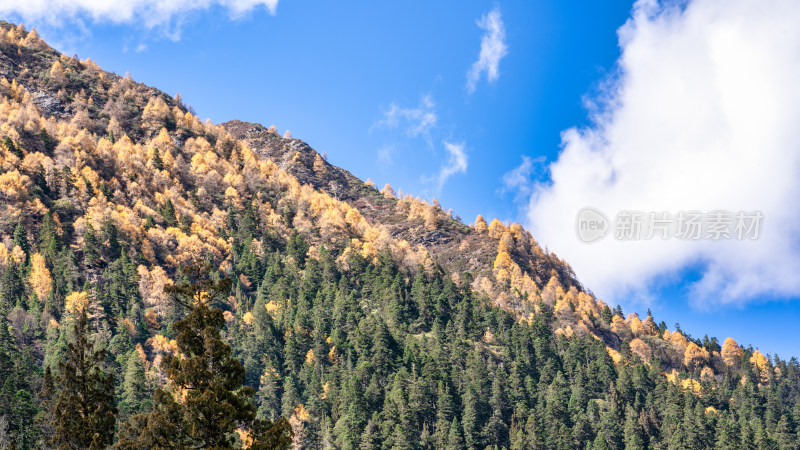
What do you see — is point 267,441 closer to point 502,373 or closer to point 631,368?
point 502,373

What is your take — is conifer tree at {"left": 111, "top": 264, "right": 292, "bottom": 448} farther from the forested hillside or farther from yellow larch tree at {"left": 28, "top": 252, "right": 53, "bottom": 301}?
yellow larch tree at {"left": 28, "top": 252, "right": 53, "bottom": 301}

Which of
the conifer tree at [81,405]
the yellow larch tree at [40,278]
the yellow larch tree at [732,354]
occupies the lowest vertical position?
the conifer tree at [81,405]

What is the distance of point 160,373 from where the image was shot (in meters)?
112

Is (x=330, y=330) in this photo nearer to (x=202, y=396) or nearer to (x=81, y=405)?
(x=81, y=405)

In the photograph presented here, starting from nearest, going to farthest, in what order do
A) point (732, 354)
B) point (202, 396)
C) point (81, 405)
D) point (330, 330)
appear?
point (202, 396) < point (81, 405) < point (330, 330) < point (732, 354)

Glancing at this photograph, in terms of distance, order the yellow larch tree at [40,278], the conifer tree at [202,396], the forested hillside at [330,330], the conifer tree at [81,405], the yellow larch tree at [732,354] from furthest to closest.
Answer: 1. the yellow larch tree at [732,354]
2. the yellow larch tree at [40,278]
3. the forested hillside at [330,330]
4. the conifer tree at [81,405]
5. the conifer tree at [202,396]

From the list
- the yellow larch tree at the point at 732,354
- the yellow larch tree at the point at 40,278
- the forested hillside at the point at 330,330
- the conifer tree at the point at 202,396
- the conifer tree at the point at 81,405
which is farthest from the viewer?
the yellow larch tree at the point at 732,354

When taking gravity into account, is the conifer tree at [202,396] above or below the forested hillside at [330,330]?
below

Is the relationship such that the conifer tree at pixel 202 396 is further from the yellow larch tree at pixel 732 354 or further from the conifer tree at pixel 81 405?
the yellow larch tree at pixel 732 354

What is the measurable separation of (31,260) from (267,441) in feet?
Result: 387

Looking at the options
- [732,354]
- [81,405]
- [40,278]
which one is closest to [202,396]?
[81,405]

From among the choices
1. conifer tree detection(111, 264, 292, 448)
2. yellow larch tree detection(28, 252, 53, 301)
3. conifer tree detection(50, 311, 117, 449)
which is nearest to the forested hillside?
yellow larch tree detection(28, 252, 53, 301)

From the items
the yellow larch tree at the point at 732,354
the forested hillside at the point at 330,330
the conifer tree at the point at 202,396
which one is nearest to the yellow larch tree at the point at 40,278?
the forested hillside at the point at 330,330

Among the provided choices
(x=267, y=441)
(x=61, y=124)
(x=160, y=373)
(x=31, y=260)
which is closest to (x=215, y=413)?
(x=267, y=441)
